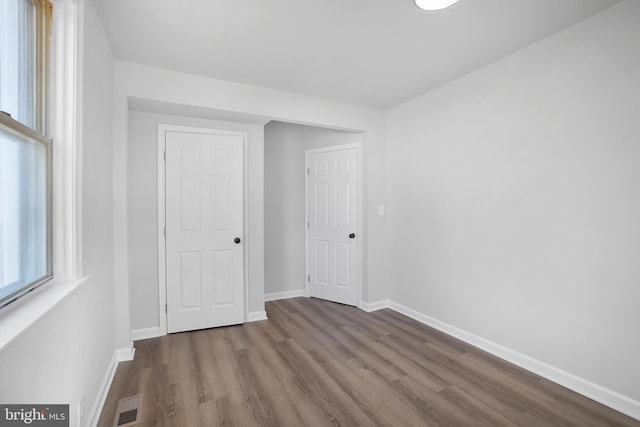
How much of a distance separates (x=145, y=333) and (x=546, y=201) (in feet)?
12.4

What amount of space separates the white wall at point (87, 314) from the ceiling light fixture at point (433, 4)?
6.32 ft

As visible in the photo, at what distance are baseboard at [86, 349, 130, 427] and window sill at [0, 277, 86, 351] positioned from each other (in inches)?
29.1

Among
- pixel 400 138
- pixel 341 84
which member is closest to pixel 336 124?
pixel 341 84

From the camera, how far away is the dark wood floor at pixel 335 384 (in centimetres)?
186

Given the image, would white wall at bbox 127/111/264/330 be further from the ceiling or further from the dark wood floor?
the ceiling

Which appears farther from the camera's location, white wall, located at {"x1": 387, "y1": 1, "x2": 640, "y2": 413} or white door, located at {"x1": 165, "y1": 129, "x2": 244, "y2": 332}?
white door, located at {"x1": 165, "y1": 129, "x2": 244, "y2": 332}

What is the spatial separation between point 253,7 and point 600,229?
2.72 metres

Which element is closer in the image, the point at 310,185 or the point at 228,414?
the point at 228,414

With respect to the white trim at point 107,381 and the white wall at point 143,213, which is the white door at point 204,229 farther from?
the white trim at point 107,381

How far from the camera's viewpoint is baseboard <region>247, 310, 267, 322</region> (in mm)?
3424

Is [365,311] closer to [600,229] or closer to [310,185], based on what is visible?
[310,185]

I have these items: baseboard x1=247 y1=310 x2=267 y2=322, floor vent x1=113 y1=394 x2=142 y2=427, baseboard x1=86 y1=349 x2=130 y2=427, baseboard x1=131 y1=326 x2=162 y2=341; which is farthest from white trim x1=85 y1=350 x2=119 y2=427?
baseboard x1=247 y1=310 x2=267 y2=322

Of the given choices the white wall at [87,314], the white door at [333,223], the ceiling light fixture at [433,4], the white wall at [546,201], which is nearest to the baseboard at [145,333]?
the white wall at [87,314]

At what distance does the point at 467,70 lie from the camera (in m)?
2.77
